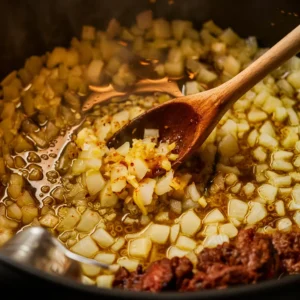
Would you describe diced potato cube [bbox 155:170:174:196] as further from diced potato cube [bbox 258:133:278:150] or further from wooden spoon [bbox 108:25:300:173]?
diced potato cube [bbox 258:133:278:150]

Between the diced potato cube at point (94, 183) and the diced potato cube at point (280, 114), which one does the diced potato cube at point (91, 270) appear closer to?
the diced potato cube at point (94, 183)

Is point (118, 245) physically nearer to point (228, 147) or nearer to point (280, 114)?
point (228, 147)

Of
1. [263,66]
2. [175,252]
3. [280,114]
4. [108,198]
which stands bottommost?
[175,252]

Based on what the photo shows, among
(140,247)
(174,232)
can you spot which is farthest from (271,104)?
(140,247)

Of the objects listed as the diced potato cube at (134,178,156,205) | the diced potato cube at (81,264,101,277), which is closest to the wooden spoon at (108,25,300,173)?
the diced potato cube at (134,178,156,205)

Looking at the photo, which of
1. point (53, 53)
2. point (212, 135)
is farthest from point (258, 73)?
point (53, 53)

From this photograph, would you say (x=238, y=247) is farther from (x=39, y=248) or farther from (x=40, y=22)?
(x=40, y=22)
